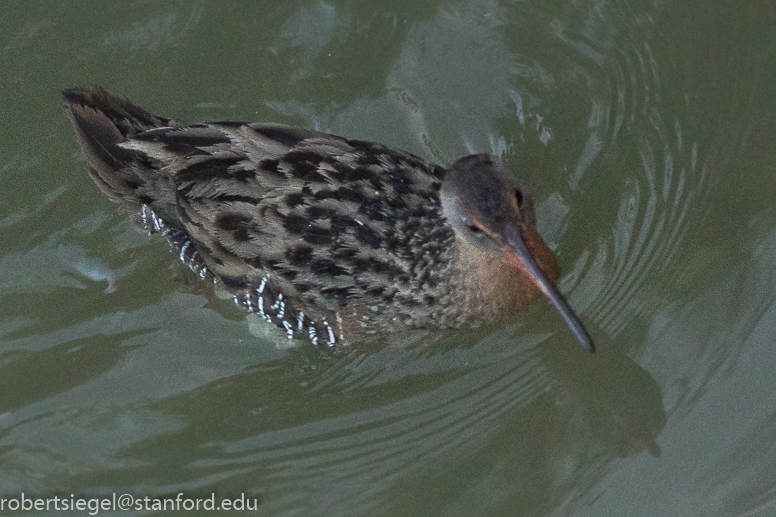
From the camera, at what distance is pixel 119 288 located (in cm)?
410

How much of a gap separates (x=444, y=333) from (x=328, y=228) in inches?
30.9

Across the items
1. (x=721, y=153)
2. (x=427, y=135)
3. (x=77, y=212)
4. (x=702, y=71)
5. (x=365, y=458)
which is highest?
(x=77, y=212)

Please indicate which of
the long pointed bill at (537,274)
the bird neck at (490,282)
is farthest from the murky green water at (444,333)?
the long pointed bill at (537,274)

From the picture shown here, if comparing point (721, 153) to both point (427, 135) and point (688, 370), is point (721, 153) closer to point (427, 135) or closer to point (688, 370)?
point (688, 370)

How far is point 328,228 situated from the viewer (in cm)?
339

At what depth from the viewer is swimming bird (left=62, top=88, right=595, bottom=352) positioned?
3400 mm

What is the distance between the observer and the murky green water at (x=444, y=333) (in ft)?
11.7

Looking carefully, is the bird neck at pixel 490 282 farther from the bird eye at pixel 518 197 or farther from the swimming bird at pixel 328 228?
the bird eye at pixel 518 197

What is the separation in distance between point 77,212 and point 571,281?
251cm

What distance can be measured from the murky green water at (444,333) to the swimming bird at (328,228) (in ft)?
1.02

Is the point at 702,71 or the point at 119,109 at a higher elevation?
the point at 119,109

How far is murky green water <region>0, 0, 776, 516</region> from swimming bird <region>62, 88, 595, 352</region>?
1.02 ft

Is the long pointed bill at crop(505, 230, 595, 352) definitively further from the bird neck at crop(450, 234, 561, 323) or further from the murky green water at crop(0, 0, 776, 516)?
the murky green water at crop(0, 0, 776, 516)

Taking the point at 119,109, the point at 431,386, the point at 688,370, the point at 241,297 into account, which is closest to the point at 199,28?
the point at 119,109
